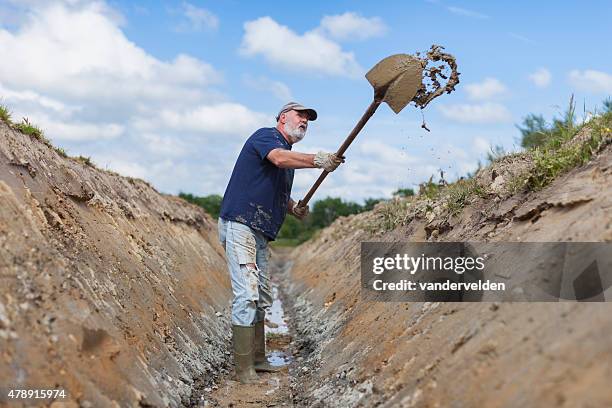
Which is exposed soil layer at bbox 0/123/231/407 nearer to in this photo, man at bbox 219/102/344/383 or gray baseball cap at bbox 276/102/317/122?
man at bbox 219/102/344/383

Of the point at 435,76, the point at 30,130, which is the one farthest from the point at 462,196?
the point at 30,130

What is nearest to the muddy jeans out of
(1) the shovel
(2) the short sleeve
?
(2) the short sleeve

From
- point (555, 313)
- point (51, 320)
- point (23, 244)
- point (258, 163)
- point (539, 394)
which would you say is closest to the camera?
point (539, 394)

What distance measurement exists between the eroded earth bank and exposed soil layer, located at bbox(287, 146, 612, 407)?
0.04 feet

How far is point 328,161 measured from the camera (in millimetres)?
5781

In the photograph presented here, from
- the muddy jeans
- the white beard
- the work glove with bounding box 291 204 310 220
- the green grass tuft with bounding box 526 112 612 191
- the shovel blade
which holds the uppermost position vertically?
the shovel blade

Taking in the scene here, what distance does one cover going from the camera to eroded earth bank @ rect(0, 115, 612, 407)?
3289 mm

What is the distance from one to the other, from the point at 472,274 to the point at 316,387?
1.89 metres

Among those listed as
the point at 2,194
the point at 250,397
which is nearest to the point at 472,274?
the point at 250,397

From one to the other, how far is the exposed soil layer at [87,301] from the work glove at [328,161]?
7.79ft

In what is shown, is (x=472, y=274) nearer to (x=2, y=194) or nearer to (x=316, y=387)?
(x=316, y=387)

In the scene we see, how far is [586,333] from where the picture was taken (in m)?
3.05

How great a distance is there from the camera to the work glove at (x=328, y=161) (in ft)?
19.0

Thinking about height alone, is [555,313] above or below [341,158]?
below
